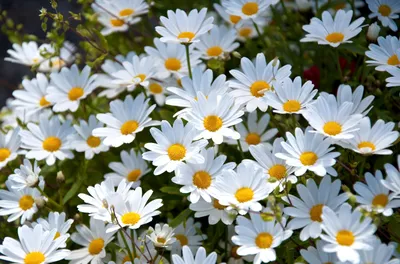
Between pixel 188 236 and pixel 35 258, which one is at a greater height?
pixel 35 258

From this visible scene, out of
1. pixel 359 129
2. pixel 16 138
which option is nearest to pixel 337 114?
pixel 359 129

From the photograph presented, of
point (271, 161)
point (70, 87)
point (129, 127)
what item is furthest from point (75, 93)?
point (271, 161)

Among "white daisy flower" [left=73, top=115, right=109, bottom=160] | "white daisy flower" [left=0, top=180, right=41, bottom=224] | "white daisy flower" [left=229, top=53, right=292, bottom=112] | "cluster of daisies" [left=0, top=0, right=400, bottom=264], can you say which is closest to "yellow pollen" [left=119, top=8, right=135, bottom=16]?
"cluster of daisies" [left=0, top=0, right=400, bottom=264]

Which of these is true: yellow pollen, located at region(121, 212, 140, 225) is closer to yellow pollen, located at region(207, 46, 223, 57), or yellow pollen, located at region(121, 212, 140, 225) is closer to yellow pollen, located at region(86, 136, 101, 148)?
yellow pollen, located at region(86, 136, 101, 148)

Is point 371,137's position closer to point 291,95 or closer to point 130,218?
point 291,95

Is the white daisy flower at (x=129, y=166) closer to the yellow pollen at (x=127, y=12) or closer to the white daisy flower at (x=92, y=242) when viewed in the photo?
the white daisy flower at (x=92, y=242)
